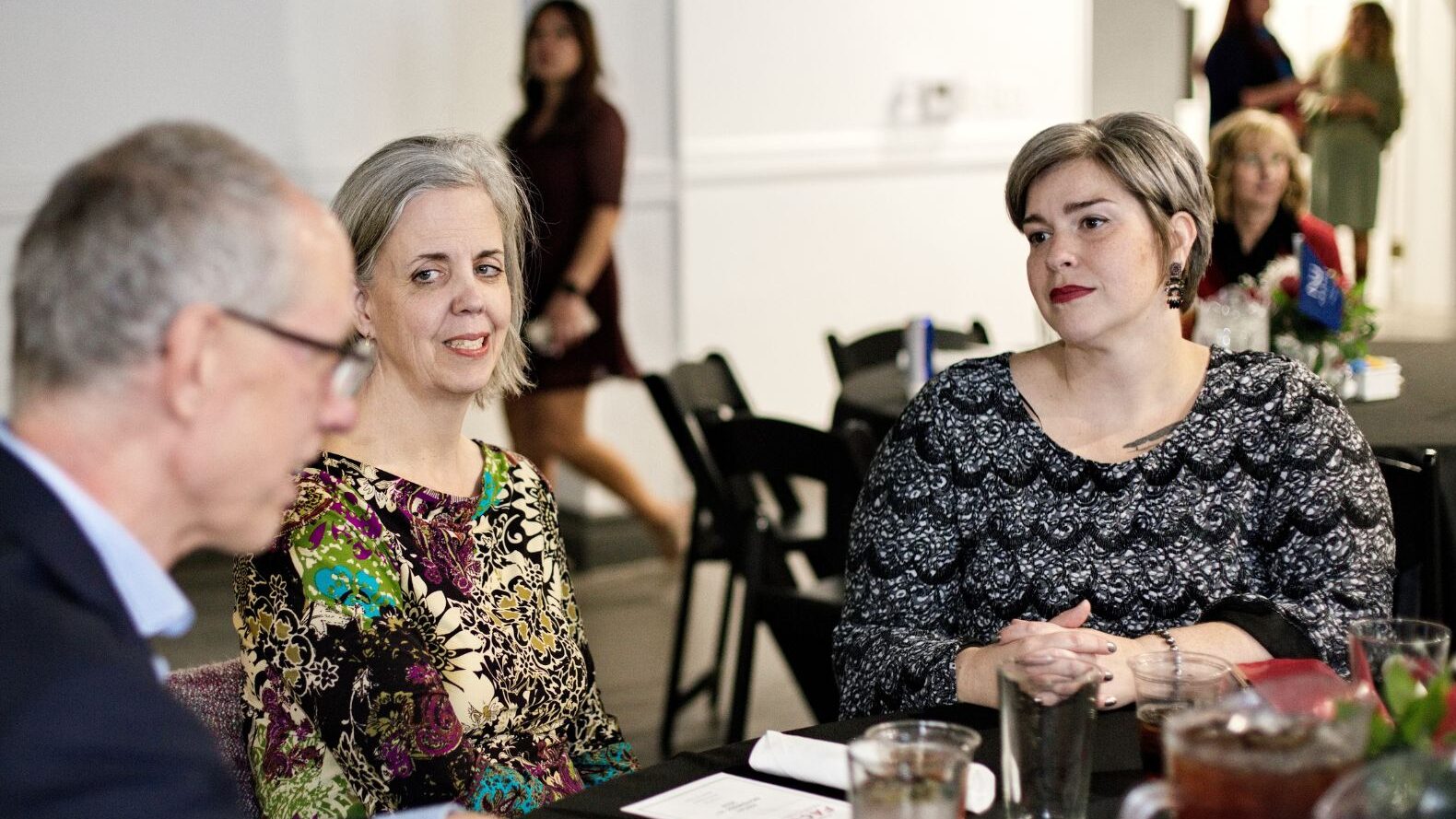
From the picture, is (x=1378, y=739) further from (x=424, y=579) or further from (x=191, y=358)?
(x=424, y=579)

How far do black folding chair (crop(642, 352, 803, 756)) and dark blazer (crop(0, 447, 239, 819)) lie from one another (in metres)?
2.62

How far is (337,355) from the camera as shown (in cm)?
115

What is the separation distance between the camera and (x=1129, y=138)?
225 cm

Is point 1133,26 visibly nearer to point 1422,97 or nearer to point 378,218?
point 378,218

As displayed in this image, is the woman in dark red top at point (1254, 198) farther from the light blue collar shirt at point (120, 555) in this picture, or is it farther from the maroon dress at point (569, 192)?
the light blue collar shirt at point (120, 555)

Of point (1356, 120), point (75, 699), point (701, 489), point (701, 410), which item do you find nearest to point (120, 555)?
point (75, 699)

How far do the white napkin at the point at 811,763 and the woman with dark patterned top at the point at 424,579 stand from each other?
42cm

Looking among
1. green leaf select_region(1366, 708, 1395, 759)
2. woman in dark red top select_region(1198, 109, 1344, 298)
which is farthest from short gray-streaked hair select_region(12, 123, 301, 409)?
woman in dark red top select_region(1198, 109, 1344, 298)

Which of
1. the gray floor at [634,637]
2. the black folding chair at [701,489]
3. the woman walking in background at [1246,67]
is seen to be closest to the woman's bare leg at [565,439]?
the gray floor at [634,637]

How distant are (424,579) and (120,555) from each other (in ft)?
2.67

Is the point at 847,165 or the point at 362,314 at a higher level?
the point at 847,165

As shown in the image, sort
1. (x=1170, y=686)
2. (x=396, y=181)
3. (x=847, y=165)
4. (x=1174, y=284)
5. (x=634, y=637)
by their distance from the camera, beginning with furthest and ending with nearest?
(x=847, y=165)
(x=634, y=637)
(x=1174, y=284)
(x=396, y=181)
(x=1170, y=686)

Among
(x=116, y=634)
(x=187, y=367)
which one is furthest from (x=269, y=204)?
(x=116, y=634)

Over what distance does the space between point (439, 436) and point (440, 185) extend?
329mm
